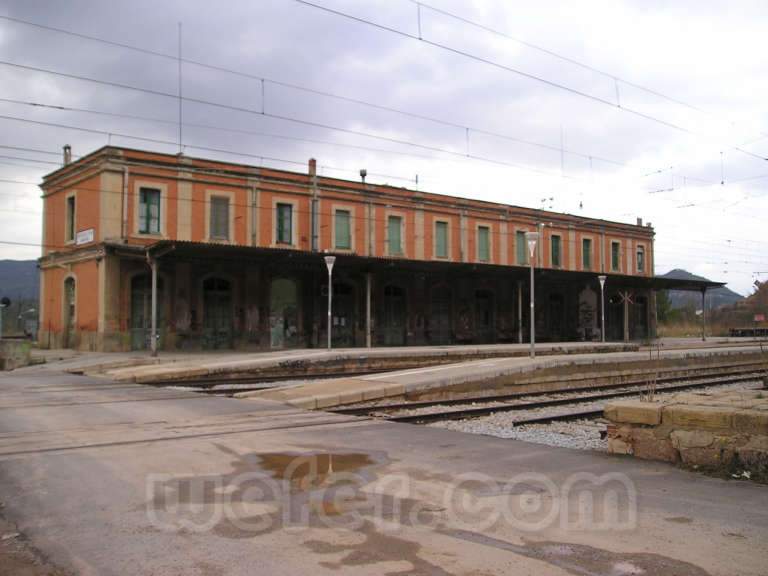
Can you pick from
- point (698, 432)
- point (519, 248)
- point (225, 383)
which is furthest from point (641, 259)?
point (698, 432)

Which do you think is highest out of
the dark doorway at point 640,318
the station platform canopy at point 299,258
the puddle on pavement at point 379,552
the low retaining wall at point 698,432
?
the station platform canopy at point 299,258

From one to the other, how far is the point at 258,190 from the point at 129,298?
7.39 m

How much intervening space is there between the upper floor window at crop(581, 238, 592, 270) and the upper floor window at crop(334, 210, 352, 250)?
17.9m

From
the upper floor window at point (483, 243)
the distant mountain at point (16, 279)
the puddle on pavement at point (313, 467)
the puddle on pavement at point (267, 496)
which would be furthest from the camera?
the distant mountain at point (16, 279)

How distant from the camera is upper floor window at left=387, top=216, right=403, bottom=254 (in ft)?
108

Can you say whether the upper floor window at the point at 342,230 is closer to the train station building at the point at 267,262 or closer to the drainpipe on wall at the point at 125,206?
the train station building at the point at 267,262

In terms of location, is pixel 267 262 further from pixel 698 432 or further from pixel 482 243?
pixel 698 432

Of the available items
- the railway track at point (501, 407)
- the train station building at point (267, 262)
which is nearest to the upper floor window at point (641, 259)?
the train station building at point (267, 262)

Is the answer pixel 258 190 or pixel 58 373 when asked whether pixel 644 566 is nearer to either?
pixel 58 373

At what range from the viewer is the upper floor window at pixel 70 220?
2800cm

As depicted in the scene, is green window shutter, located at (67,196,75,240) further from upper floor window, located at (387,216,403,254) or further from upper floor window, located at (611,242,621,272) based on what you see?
upper floor window, located at (611,242,621,272)

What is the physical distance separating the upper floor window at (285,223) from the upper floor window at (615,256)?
80.8ft

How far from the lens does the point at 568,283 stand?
37.5 meters

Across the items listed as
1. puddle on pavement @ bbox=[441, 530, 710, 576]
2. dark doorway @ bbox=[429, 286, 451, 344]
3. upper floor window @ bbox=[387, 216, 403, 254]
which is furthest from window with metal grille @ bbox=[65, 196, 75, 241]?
puddle on pavement @ bbox=[441, 530, 710, 576]
